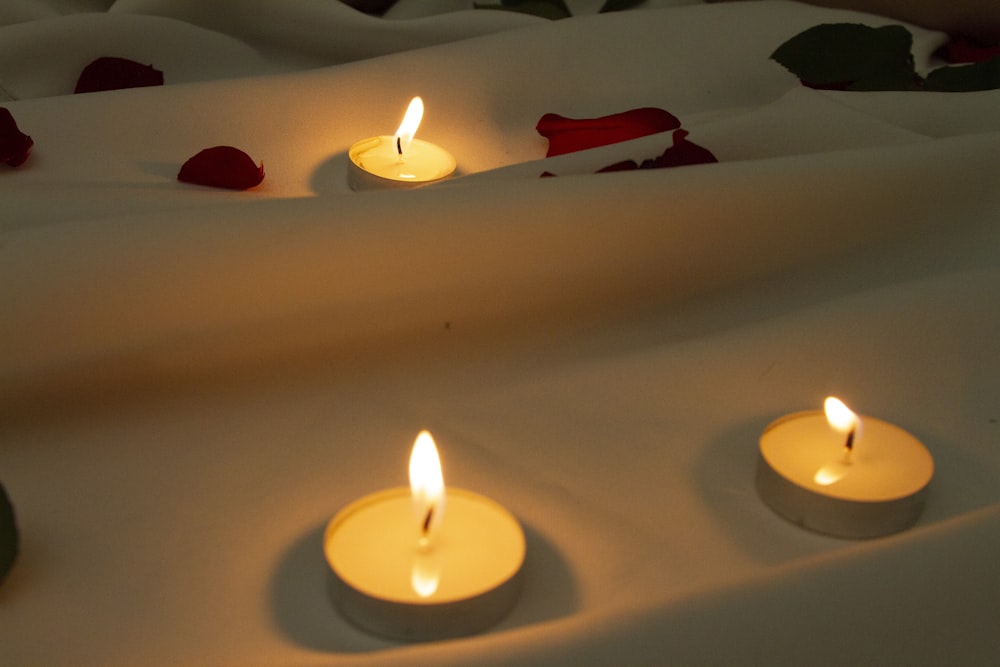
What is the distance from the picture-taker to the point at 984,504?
29.5 inches

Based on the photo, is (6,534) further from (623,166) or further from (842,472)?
(623,166)

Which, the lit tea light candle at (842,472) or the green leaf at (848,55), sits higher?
the green leaf at (848,55)

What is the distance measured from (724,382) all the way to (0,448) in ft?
1.74

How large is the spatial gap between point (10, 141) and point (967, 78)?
1.12 m

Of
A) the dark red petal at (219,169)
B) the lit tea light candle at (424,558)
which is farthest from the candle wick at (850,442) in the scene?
the dark red petal at (219,169)

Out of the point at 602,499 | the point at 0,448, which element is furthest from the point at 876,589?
the point at 0,448

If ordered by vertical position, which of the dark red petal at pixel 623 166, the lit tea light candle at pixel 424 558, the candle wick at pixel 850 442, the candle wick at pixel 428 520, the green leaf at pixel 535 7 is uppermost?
the dark red petal at pixel 623 166

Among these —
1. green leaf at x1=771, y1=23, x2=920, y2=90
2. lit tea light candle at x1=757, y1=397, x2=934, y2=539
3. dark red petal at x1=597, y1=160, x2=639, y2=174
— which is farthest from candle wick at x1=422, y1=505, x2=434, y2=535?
green leaf at x1=771, y1=23, x2=920, y2=90

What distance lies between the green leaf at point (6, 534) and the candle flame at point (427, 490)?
0.23m

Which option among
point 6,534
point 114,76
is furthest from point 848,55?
point 6,534

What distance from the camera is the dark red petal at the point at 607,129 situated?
127 cm

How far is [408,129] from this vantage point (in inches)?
A: 48.2

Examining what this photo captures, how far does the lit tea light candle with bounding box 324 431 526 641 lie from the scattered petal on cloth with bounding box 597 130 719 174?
1.62 ft

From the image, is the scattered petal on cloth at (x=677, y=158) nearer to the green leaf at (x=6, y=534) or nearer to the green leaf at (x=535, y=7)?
the green leaf at (x=6, y=534)
